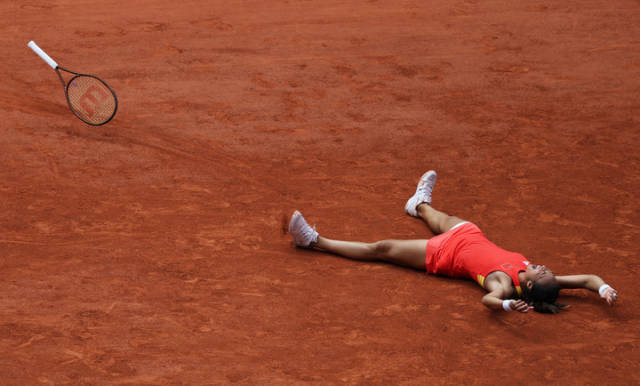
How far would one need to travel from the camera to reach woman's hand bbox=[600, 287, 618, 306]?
4.97 metres

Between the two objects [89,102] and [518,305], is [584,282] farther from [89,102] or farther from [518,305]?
[89,102]

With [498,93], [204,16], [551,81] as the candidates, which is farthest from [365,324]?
[204,16]

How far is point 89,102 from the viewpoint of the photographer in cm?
736

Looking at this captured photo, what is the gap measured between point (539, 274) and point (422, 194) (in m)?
1.56

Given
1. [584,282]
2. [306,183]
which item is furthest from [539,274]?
[306,183]

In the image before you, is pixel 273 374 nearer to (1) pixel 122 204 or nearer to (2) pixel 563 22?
(1) pixel 122 204

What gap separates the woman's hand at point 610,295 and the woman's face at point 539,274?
0.35 m

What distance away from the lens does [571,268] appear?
5648 mm

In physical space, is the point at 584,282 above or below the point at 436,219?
below

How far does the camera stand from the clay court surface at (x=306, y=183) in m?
4.68

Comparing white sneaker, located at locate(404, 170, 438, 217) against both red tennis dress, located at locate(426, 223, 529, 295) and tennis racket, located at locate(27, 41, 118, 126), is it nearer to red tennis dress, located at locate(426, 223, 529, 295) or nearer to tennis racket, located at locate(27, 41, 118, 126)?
red tennis dress, located at locate(426, 223, 529, 295)

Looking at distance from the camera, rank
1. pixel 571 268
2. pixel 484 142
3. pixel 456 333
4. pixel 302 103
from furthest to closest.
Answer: pixel 302 103 < pixel 484 142 < pixel 571 268 < pixel 456 333

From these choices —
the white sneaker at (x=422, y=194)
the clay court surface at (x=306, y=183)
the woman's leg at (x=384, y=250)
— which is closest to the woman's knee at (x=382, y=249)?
the woman's leg at (x=384, y=250)

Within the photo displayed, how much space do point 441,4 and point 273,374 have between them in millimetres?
8365
